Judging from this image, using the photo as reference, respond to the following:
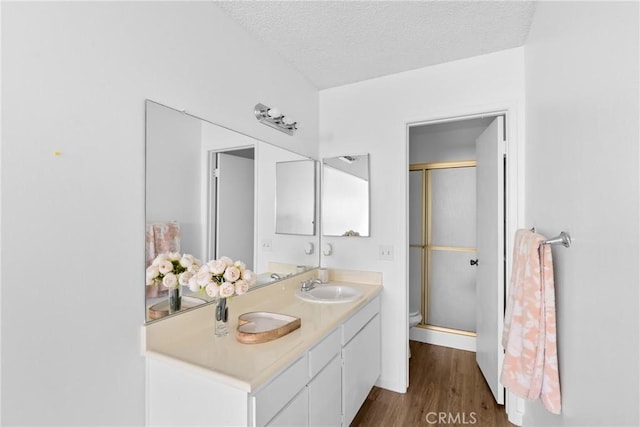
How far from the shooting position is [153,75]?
1309 millimetres

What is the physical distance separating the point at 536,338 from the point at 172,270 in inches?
64.3

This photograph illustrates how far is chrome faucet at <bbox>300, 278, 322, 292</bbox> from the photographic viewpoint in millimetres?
2252

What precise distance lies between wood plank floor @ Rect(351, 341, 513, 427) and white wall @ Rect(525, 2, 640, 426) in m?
0.69

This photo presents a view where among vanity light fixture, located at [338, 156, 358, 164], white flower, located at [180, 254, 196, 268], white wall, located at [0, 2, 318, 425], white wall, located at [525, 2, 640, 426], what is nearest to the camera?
white wall, located at [525, 2, 640, 426]

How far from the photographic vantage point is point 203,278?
1.34 meters

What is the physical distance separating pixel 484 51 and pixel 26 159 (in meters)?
2.53

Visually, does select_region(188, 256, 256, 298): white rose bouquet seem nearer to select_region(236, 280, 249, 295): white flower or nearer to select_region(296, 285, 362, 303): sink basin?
select_region(236, 280, 249, 295): white flower

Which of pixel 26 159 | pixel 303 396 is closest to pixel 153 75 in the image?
pixel 26 159

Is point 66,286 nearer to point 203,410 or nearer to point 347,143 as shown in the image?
point 203,410

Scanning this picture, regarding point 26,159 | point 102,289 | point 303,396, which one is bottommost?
point 303,396

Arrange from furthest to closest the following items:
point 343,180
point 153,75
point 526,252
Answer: point 343,180 < point 526,252 < point 153,75

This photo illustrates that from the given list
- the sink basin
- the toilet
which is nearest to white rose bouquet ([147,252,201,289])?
the sink basin

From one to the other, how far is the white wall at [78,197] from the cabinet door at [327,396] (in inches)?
29.0

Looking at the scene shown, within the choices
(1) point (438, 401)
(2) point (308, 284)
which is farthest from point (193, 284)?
(1) point (438, 401)
